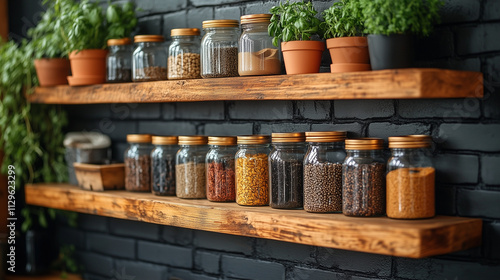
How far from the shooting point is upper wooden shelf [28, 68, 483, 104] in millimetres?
1389

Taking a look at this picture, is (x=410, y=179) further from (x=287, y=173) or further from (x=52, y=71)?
(x=52, y=71)

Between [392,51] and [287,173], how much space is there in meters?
0.44

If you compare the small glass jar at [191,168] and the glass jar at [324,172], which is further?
the small glass jar at [191,168]

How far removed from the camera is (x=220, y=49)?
6.01 feet

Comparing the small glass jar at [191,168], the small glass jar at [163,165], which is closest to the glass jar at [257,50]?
the small glass jar at [191,168]

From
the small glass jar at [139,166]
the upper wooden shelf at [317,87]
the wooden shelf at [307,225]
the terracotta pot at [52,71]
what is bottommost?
the wooden shelf at [307,225]

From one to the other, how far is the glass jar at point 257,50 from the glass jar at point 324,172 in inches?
9.0

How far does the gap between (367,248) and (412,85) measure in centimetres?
38

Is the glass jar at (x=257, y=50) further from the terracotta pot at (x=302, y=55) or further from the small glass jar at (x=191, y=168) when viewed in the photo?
the small glass jar at (x=191, y=168)

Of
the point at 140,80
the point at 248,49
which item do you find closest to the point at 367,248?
the point at 248,49

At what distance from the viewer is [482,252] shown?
1.54 meters

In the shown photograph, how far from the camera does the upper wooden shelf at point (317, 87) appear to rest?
1389 millimetres

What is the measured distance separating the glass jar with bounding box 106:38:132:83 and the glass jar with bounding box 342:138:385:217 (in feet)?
2.96

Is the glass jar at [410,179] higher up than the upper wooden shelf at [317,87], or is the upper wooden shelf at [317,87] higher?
the upper wooden shelf at [317,87]
